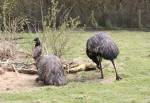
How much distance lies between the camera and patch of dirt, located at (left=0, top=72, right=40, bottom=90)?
10706mm

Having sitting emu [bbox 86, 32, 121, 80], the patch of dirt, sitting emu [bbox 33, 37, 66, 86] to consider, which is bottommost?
the patch of dirt

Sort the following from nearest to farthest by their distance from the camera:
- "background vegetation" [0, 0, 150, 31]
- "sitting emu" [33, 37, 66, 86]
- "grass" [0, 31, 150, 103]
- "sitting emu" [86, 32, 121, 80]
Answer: "grass" [0, 31, 150, 103] < "sitting emu" [33, 37, 66, 86] < "sitting emu" [86, 32, 121, 80] < "background vegetation" [0, 0, 150, 31]

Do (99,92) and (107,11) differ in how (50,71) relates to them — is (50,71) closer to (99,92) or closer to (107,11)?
(99,92)

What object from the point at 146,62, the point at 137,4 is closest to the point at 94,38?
the point at 146,62

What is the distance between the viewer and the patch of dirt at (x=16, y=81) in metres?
10.7

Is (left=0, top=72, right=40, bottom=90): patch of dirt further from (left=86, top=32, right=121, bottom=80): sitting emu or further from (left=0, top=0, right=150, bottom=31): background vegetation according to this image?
(left=0, top=0, right=150, bottom=31): background vegetation

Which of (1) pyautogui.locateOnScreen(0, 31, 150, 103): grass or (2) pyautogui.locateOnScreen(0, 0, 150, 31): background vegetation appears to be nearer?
(1) pyautogui.locateOnScreen(0, 31, 150, 103): grass

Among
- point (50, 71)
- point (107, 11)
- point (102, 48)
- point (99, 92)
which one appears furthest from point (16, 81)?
point (107, 11)

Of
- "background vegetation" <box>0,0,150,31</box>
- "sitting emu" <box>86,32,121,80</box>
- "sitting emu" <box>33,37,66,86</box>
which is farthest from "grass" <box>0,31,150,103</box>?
"background vegetation" <box>0,0,150,31</box>

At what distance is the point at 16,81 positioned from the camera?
1125cm

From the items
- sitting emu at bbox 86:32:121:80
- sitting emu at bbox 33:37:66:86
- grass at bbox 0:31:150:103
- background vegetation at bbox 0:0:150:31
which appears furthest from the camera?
A: background vegetation at bbox 0:0:150:31

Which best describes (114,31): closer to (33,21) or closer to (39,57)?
(33,21)

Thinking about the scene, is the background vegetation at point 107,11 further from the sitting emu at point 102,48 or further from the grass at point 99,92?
the sitting emu at point 102,48

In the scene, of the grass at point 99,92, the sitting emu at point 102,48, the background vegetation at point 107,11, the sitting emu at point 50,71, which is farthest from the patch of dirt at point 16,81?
the background vegetation at point 107,11
